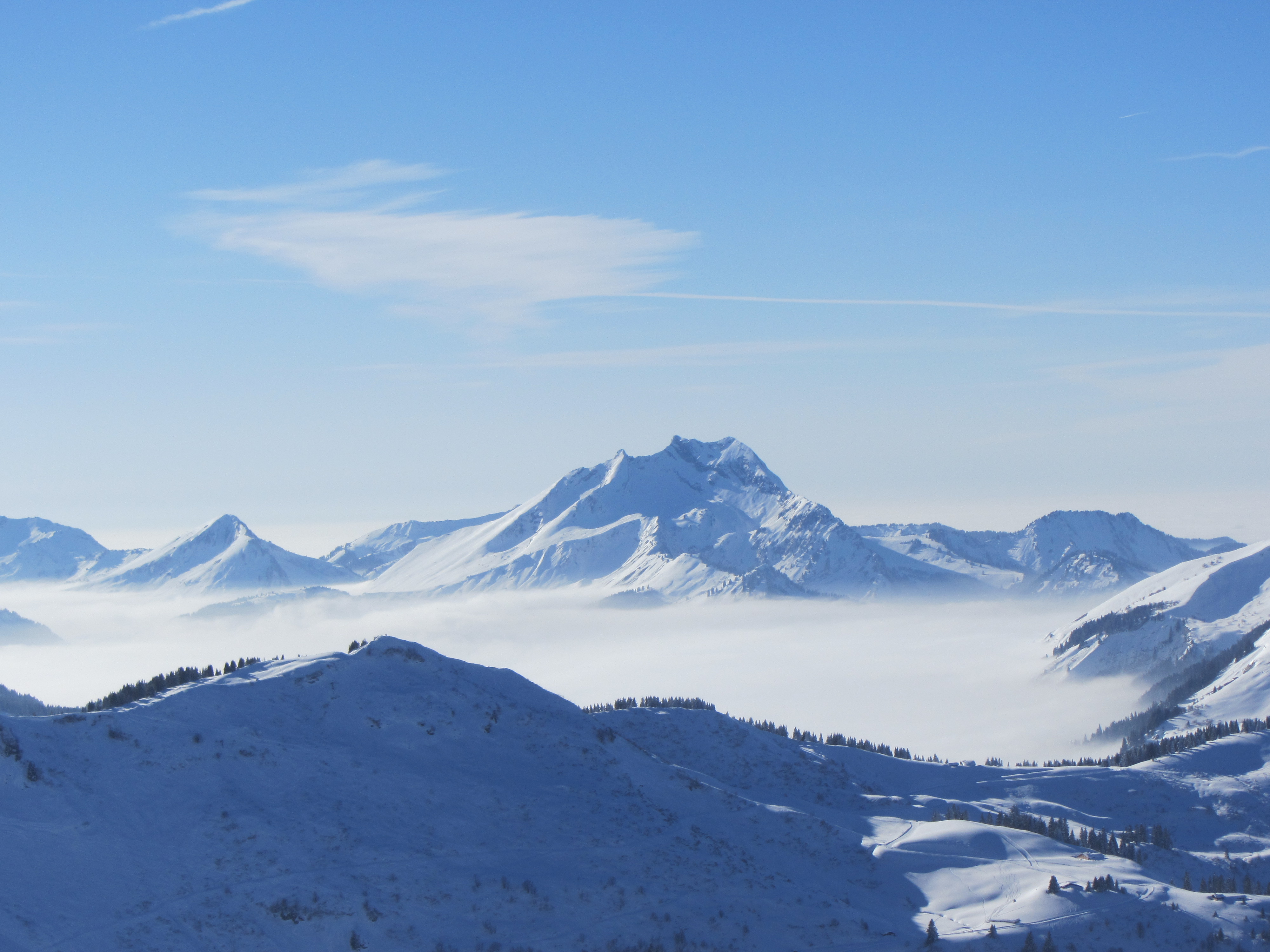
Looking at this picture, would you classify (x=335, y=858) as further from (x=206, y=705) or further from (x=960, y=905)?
(x=960, y=905)

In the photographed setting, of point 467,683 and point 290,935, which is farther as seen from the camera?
point 467,683

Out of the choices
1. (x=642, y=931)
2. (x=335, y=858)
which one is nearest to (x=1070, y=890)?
(x=642, y=931)

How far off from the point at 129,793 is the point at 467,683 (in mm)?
41901

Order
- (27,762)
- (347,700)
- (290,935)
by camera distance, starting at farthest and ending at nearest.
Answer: (347,700), (27,762), (290,935)

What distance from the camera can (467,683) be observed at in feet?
413

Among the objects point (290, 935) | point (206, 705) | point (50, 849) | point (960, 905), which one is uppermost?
point (206, 705)

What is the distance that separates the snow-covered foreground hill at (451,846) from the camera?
8038 cm

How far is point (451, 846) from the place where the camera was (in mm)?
95938

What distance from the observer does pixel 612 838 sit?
103438 millimetres

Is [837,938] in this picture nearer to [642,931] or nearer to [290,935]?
[642,931]

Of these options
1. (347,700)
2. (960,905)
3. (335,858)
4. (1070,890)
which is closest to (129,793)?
(335,858)

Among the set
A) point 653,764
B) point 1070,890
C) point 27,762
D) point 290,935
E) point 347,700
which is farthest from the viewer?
point 653,764

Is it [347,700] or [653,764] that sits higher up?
[347,700]

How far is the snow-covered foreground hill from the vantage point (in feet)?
264
